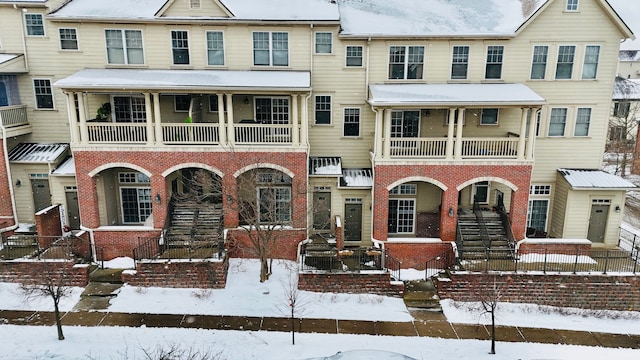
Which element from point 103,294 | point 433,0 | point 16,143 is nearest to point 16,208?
point 16,143

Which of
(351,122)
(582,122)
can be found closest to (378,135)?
(351,122)

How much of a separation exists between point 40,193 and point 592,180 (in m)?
27.4

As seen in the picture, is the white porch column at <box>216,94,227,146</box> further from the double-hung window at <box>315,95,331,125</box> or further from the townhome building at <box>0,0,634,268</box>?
the double-hung window at <box>315,95,331,125</box>

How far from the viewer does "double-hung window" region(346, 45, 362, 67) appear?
2245 centimetres

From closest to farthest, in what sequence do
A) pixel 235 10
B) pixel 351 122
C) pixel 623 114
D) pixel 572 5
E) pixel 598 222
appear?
pixel 572 5 → pixel 235 10 → pixel 598 222 → pixel 351 122 → pixel 623 114

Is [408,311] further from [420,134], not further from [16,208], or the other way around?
[16,208]

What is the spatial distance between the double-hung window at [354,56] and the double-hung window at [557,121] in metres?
10.1

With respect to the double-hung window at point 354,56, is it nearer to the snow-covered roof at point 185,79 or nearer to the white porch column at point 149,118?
the snow-covered roof at point 185,79

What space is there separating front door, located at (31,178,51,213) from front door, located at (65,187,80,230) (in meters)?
1.28

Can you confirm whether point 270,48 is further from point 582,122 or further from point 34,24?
point 582,122

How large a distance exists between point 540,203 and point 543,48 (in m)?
7.89

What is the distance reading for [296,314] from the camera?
17234 millimetres

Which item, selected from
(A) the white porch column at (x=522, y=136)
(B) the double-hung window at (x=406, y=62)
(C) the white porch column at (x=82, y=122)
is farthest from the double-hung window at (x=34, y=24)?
(A) the white porch column at (x=522, y=136)

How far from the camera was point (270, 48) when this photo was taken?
22.4 metres
